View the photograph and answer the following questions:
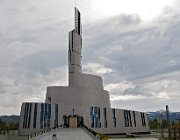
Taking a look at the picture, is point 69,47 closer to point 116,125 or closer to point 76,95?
point 76,95

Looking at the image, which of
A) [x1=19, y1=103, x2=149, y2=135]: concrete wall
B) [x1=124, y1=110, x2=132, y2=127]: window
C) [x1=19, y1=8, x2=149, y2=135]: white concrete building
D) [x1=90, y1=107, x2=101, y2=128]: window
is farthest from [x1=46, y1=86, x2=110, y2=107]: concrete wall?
[x1=124, y1=110, x2=132, y2=127]: window

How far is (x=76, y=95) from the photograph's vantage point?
293 ft

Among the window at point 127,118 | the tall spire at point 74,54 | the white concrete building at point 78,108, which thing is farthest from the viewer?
the window at point 127,118

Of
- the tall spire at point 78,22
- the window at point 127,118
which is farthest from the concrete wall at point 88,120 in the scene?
the tall spire at point 78,22

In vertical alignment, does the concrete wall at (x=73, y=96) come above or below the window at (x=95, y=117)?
above

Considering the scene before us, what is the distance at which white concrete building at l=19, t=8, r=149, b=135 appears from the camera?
8112 centimetres

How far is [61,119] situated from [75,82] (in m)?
14.0

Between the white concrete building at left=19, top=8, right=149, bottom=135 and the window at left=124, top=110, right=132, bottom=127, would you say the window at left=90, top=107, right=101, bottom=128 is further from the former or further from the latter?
the window at left=124, top=110, right=132, bottom=127

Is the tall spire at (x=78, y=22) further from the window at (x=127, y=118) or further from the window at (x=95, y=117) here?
the window at (x=127, y=118)

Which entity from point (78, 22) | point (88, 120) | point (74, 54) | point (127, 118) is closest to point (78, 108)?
point (88, 120)

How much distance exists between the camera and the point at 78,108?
286 ft

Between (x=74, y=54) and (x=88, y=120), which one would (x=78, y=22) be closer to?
(x=74, y=54)

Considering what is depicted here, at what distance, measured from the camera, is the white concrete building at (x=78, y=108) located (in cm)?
8112

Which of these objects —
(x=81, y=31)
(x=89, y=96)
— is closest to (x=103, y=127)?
(x=89, y=96)
